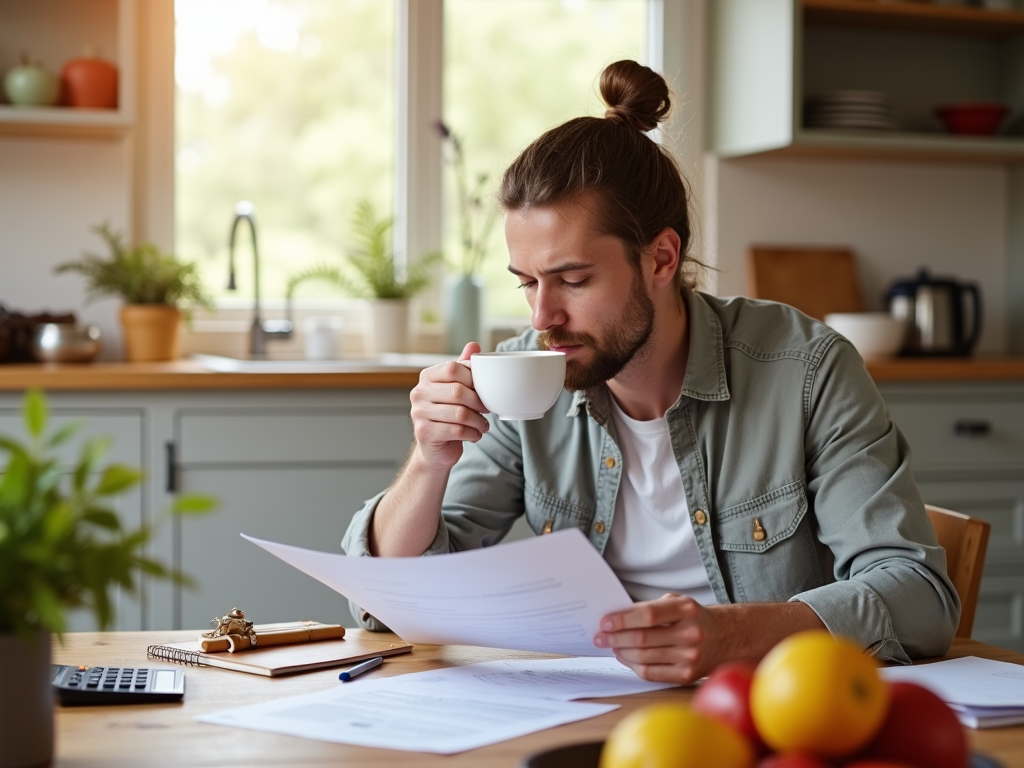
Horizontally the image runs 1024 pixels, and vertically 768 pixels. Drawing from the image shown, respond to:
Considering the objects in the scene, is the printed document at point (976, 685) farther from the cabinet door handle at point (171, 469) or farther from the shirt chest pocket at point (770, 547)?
the cabinet door handle at point (171, 469)

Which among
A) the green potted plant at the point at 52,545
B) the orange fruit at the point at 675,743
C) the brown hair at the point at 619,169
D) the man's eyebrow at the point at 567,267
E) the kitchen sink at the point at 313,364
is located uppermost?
the brown hair at the point at 619,169

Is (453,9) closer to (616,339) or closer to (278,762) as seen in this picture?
(616,339)

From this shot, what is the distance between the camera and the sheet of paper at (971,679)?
1.01 meters

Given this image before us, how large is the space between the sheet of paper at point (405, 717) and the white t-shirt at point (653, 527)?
0.56 meters

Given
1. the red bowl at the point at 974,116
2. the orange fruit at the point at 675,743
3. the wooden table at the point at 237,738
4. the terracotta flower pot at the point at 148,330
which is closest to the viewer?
the orange fruit at the point at 675,743

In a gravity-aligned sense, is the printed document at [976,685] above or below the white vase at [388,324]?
below

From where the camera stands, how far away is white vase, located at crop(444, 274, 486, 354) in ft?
10.7

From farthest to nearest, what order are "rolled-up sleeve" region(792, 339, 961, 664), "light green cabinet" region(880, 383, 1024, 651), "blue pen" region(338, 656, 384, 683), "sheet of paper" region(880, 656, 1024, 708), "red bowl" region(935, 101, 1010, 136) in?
"red bowl" region(935, 101, 1010, 136) < "light green cabinet" region(880, 383, 1024, 651) < "rolled-up sleeve" region(792, 339, 961, 664) < "blue pen" region(338, 656, 384, 683) < "sheet of paper" region(880, 656, 1024, 708)

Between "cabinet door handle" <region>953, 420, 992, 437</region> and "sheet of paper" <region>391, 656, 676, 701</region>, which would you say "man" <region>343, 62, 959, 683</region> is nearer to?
"sheet of paper" <region>391, 656, 676, 701</region>

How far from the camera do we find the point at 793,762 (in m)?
0.61

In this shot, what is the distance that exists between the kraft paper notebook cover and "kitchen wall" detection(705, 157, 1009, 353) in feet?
8.17

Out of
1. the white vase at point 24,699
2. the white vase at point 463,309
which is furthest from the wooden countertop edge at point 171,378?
the white vase at point 24,699

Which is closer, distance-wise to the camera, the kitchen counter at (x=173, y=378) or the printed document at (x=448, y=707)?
the printed document at (x=448, y=707)

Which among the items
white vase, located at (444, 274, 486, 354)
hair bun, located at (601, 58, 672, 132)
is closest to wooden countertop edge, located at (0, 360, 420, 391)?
white vase, located at (444, 274, 486, 354)
